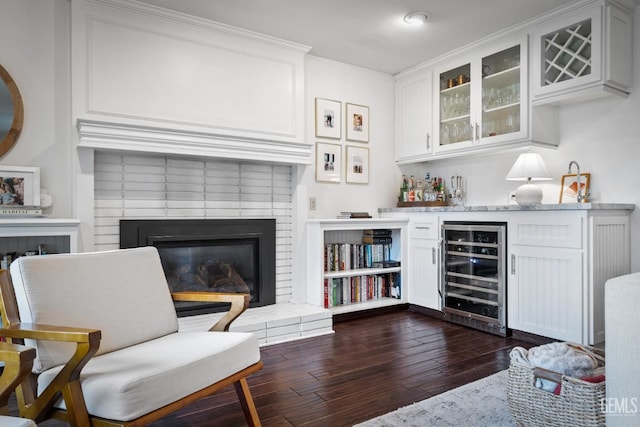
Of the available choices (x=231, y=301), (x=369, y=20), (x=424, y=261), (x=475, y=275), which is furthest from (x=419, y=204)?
(x=231, y=301)

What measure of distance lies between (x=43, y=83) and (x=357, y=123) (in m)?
2.64

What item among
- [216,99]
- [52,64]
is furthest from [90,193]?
[216,99]

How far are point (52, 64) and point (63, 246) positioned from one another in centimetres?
122

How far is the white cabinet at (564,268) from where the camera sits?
2678 millimetres

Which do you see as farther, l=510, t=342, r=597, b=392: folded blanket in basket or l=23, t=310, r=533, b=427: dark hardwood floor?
l=23, t=310, r=533, b=427: dark hardwood floor

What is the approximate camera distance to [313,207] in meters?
3.90

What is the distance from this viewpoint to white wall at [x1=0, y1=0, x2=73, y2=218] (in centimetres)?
266

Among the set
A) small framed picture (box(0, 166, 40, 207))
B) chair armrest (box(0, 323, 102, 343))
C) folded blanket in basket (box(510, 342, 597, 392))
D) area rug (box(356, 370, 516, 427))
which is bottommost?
area rug (box(356, 370, 516, 427))

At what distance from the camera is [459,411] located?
1.97 m

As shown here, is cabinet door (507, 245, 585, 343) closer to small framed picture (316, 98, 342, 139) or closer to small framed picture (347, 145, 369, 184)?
small framed picture (347, 145, 369, 184)

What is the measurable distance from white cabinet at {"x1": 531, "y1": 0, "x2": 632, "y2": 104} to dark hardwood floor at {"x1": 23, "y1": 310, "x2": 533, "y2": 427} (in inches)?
74.1

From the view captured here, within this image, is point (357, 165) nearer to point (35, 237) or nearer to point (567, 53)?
point (567, 53)

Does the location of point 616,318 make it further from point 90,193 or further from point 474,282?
point 90,193

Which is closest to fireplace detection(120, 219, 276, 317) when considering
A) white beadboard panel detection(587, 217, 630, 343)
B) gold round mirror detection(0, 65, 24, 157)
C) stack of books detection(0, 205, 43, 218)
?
stack of books detection(0, 205, 43, 218)
